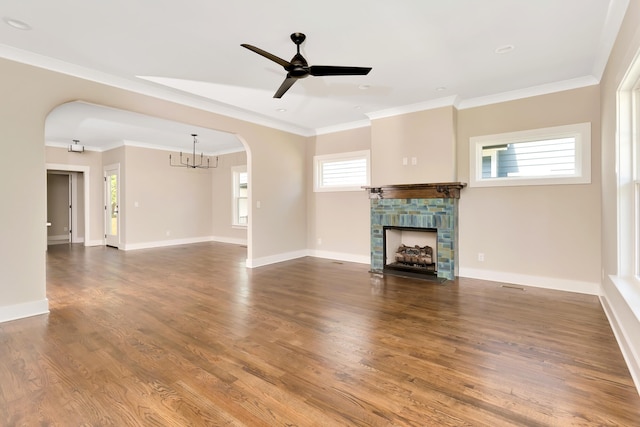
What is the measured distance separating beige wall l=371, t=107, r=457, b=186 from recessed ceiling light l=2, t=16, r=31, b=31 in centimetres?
451

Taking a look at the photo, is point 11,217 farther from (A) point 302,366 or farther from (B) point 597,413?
(B) point 597,413

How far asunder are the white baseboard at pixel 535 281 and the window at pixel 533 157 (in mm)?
1293

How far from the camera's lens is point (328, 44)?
3102 mm

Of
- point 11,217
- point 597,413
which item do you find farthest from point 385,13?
point 11,217

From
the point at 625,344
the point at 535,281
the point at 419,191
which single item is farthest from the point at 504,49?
the point at 535,281

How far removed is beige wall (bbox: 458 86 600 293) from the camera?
3.93 meters

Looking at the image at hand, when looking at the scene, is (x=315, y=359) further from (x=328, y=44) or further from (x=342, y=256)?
(x=342, y=256)

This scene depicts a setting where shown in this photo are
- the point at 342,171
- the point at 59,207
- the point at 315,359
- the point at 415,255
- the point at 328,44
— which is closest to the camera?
the point at 315,359

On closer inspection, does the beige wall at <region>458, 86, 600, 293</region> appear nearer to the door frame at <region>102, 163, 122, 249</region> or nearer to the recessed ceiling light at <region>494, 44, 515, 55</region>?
the recessed ceiling light at <region>494, 44, 515, 55</region>

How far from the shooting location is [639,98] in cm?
252

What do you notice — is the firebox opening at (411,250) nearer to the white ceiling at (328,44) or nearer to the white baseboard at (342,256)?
the white baseboard at (342,256)

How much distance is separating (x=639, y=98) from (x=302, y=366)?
11.2 ft

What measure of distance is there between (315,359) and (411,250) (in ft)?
11.3

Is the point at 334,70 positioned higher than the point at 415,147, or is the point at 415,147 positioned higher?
the point at 334,70
